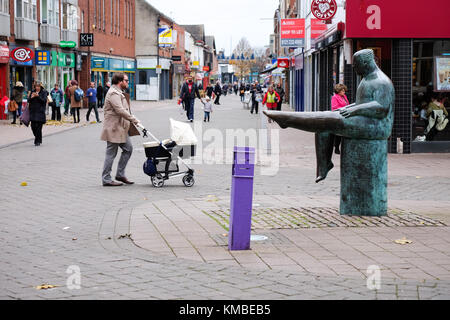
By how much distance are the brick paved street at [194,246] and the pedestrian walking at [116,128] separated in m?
0.40

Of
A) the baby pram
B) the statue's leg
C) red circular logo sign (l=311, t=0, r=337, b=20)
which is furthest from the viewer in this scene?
red circular logo sign (l=311, t=0, r=337, b=20)

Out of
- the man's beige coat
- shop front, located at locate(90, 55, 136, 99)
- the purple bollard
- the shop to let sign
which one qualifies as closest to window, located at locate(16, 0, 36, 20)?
shop front, located at locate(90, 55, 136, 99)

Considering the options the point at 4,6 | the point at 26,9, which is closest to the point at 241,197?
the point at 4,6

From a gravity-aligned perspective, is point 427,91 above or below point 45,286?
above

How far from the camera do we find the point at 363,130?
875 cm

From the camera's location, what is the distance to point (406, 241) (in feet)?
25.1

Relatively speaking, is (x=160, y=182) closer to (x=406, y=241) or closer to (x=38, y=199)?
(x=38, y=199)

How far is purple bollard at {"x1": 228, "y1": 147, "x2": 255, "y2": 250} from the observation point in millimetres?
7168

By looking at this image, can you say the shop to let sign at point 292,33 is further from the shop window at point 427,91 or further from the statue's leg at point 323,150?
the statue's leg at point 323,150

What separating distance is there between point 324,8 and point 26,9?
21386mm

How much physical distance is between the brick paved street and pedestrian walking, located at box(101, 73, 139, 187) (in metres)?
0.40

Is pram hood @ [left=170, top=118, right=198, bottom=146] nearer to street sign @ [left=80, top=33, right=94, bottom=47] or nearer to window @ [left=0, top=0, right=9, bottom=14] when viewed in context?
window @ [left=0, top=0, right=9, bottom=14]

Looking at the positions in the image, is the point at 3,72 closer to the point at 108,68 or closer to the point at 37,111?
the point at 37,111

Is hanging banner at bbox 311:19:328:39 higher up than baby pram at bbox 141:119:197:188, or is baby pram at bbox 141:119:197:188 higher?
hanging banner at bbox 311:19:328:39
